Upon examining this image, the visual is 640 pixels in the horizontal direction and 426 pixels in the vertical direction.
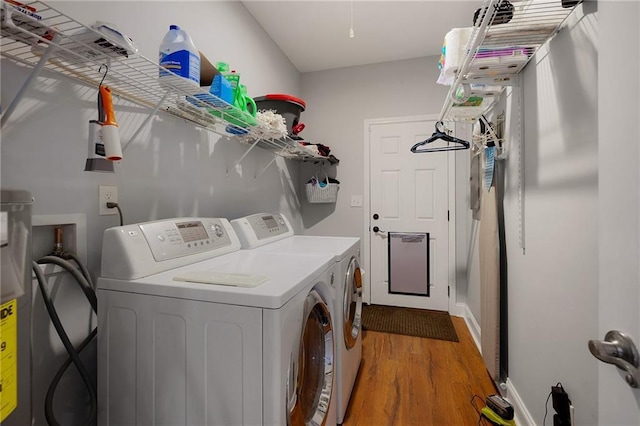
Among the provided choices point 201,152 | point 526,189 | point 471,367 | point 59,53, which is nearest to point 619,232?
point 526,189

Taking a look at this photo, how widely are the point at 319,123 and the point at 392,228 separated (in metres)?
1.49

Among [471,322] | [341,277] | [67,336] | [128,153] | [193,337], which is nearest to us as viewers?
[193,337]

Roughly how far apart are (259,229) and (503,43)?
155cm

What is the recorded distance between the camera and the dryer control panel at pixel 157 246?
944mm

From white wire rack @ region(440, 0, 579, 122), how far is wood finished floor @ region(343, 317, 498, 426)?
1810mm

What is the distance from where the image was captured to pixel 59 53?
0.86 m

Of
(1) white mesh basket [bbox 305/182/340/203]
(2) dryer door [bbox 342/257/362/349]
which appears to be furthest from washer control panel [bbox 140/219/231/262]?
(1) white mesh basket [bbox 305/182/340/203]

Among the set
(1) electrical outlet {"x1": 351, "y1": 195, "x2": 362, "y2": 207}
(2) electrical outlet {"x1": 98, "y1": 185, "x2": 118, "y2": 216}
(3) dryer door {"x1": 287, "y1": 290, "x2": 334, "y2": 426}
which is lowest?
(3) dryer door {"x1": 287, "y1": 290, "x2": 334, "y2": 426}

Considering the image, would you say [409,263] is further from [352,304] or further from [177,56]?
[177,56]

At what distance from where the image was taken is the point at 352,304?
179 centimetres

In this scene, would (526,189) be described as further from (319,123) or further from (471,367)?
(319,123)

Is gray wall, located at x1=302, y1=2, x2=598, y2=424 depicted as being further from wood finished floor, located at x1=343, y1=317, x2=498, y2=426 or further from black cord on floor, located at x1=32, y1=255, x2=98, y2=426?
black cord on floor, located at x1=32, y1=255, x2=98, y2=426

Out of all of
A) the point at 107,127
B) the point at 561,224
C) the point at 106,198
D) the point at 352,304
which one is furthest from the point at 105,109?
the point at 561,224

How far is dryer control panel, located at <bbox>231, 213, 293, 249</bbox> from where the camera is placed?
5.35ft
